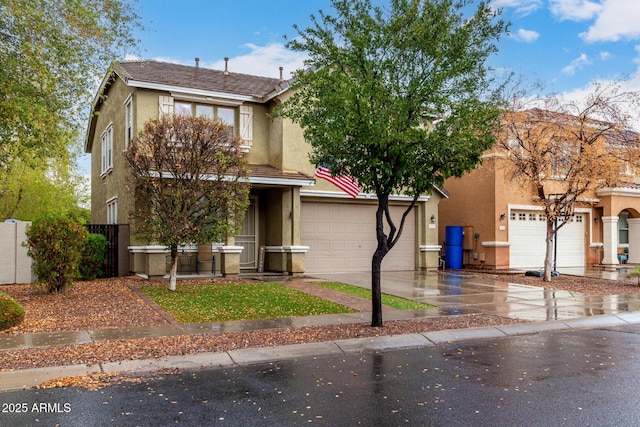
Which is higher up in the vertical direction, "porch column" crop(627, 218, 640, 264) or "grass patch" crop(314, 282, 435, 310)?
"porch column" crop(627, 218, 640, 264)

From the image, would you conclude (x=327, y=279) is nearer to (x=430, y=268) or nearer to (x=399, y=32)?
(x=430, y=268)

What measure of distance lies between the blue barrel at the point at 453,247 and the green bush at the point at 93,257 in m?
13.4

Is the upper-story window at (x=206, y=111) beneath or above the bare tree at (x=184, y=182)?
above

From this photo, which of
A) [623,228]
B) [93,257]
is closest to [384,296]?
[93,257]

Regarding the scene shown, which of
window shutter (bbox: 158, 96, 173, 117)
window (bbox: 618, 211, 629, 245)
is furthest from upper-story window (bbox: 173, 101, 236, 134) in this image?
window (bbox: 618, 211, 629, 245)

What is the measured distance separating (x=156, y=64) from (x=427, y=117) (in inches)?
526

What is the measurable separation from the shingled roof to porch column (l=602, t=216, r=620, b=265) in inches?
654

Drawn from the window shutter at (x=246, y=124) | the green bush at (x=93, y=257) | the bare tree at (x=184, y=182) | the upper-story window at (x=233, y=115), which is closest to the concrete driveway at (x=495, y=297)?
the bare tree at (x=184, y=182)

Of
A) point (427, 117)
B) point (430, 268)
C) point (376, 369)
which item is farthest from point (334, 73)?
point (430, 268)

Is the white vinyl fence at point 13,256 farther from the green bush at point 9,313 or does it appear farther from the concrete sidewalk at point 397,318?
the concrete sidewalk at point 397,318

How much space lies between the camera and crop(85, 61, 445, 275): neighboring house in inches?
650

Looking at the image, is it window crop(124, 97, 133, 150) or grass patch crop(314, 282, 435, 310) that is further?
window crop(124, 97, 133, 150)

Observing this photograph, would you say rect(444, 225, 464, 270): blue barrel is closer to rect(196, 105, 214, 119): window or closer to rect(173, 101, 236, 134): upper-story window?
rect(173, 101, 236, 134): upper-story window

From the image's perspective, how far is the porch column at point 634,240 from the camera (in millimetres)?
25413
